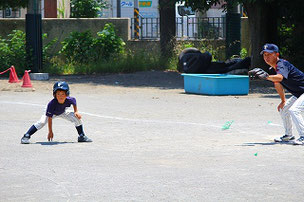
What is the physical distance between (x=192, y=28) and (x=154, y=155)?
20920mm

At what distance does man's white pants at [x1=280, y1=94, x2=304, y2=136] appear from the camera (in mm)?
9891

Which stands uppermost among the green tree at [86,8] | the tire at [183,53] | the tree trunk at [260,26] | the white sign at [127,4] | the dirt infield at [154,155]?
the white sign at [127,4]

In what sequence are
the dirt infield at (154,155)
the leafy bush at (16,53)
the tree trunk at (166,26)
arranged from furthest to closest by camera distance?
the tree trunk at (166,26) → the leafy bush at (16,53) → the dirt infield at (154,155)

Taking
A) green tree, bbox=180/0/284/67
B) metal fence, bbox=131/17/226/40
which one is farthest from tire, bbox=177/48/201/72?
metal fence, bbox=131/17/226/40

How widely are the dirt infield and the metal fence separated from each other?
12444 millimetres

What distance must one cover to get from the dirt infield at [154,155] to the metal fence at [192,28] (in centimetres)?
1244

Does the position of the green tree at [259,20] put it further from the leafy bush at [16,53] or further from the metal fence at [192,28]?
the leafy bush at [16,53]

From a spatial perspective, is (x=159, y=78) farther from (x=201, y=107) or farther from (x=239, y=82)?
(x=201, y=107)

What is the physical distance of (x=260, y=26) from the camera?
876 inches

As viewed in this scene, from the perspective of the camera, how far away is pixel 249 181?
24.0 ft

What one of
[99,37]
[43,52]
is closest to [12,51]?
[43,52]

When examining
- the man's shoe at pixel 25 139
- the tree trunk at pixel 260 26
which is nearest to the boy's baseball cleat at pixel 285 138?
the man's shoe at pixel 25 139

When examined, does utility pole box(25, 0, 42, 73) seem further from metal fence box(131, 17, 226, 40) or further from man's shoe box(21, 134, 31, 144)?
man's shoe box(21, 134, 31, 144)

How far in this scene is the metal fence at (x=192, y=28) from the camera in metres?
29.1
